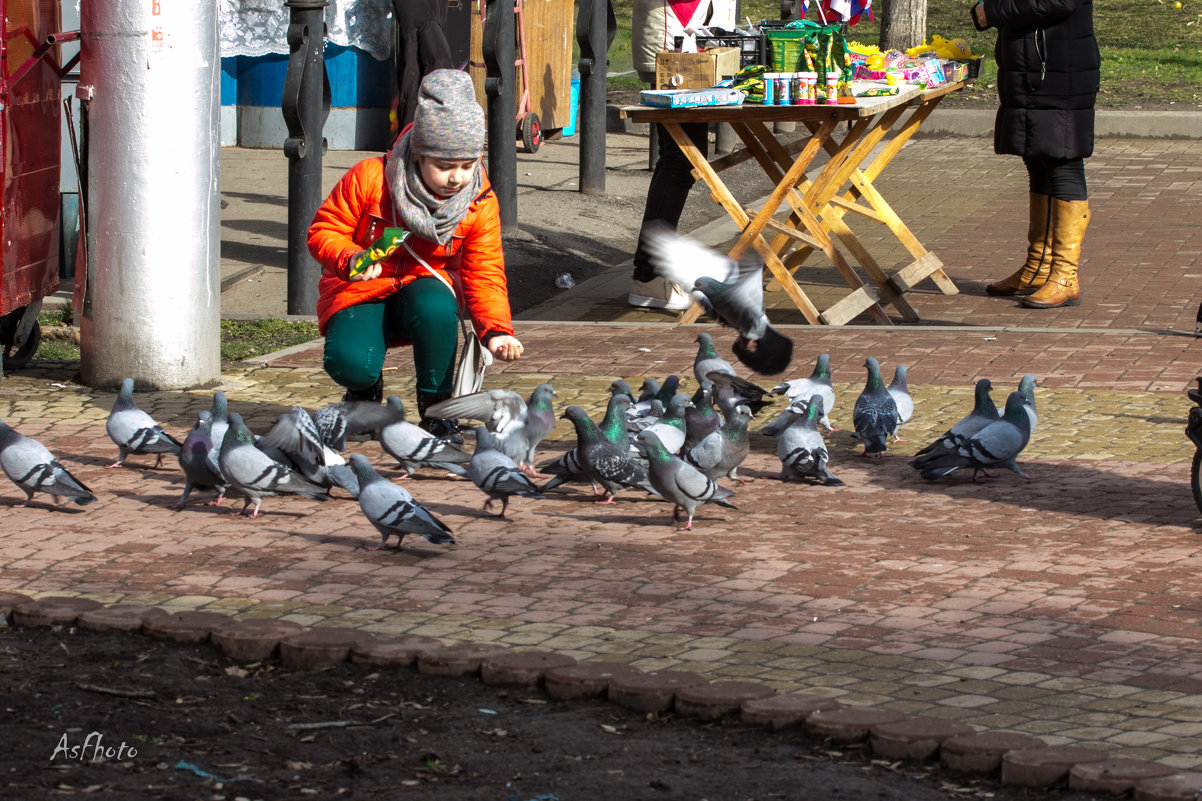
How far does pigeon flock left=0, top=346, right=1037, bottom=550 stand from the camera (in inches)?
246

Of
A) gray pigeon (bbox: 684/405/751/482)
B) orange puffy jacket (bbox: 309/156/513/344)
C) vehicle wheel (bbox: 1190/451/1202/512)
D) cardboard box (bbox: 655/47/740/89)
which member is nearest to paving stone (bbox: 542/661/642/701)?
gray pigeon (bbox: 684/405/751/482)

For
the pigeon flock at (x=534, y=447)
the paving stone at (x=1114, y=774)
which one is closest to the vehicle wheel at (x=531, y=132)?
the pigeon flock at (x=534, y=447)

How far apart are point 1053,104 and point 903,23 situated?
1054cm

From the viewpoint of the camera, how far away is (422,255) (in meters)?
7.27

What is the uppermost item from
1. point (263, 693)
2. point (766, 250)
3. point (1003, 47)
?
point (1003, 47)

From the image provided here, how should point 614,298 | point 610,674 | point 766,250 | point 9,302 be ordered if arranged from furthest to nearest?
point 614,298 → point 766,250 → point 9,302 → point 610,674

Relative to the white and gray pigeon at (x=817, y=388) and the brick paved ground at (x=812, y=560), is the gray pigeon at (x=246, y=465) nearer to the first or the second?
the brick paved ground at (x=812, y=560)

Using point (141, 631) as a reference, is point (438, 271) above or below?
above

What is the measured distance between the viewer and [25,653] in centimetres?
475

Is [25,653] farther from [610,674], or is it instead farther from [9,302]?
[9,302]

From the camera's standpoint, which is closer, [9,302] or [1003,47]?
[9,302]

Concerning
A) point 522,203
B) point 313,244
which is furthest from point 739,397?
point 522,203

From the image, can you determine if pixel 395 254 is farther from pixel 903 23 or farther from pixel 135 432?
pixel 903 23

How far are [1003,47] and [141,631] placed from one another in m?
7.59
